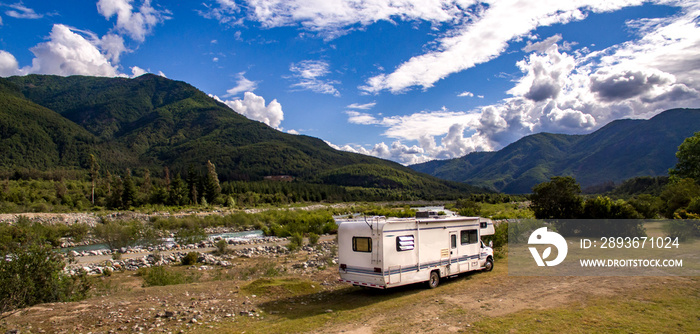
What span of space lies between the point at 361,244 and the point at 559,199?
22288 millimetres

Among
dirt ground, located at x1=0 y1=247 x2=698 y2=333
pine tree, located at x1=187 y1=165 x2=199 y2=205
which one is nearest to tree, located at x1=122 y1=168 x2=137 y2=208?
pine tree, located at x1=187 y1=165 x2=199 y2=205

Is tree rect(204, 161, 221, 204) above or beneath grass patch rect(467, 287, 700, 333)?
above

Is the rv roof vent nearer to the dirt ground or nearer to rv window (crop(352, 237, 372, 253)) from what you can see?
the dirt ground

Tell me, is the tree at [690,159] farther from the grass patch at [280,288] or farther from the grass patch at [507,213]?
the grass patch at [280,288]

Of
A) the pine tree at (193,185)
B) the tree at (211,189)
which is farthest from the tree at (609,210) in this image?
the tree at (211,189)

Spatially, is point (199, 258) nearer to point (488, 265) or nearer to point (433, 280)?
point (433, 280)

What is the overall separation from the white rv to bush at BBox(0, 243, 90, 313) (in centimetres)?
840

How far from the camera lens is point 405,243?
11375 millimetres

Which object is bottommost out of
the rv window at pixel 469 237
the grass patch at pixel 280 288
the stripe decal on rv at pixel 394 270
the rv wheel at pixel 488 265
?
the grass patch at pixel 280 288

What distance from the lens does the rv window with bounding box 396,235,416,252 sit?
36.8 feet

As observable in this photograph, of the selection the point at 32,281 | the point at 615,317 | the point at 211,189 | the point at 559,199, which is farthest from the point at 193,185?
the point at 615,317

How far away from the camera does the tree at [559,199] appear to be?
27.0 metres

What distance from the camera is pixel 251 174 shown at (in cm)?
16412

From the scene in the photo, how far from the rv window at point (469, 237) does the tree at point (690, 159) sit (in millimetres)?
43948
